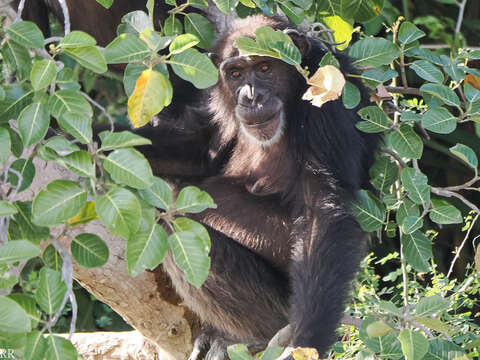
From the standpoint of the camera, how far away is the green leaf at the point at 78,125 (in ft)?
6.26

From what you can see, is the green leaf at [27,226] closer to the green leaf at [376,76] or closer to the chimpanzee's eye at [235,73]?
the green leaf at [376,76]

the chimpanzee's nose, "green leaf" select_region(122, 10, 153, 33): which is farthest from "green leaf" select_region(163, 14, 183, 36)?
the chimpanzee's nose

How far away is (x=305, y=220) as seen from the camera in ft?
10.8

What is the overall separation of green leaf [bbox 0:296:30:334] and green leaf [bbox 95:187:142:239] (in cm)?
29

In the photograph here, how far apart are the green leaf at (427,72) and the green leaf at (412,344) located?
3.37 ft

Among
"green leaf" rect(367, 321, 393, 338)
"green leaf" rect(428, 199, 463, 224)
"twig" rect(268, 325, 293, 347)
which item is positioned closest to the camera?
"green leaf" rect(367, 321, 393, 338)

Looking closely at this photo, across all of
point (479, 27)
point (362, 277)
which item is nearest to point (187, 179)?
point (362, 277)

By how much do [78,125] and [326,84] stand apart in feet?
2.67

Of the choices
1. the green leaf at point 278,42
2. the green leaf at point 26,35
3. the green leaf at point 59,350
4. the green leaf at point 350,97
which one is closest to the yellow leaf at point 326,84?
the green leaf at point 278,42

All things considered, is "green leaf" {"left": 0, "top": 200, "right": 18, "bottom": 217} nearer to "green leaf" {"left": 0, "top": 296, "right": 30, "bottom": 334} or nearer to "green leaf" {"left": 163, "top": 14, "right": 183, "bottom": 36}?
"green leaf" {"left": 0, "top": 296, "right": 30, "bottom": 334}

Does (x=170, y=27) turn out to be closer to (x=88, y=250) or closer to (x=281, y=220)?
(x=88, y=250)

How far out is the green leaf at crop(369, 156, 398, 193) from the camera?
306 cm

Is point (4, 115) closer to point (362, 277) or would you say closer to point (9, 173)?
point (9, 173)

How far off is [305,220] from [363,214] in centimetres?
44
